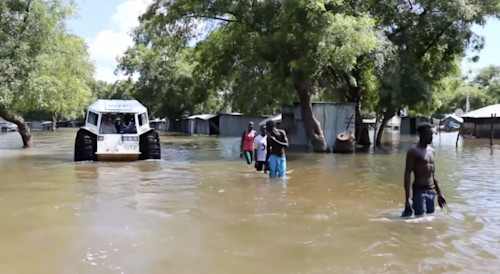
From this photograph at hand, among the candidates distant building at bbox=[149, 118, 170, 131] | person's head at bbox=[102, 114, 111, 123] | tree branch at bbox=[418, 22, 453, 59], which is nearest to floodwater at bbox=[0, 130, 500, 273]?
person's head at bbox=[102, 114, 111, 123]

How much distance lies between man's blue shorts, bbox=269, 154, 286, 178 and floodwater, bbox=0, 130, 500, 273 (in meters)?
0.23

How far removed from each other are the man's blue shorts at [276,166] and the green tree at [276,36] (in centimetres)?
775

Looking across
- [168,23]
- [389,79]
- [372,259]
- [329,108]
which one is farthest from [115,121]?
[372,259]

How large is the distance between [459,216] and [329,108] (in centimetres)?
1838

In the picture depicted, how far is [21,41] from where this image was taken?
23.0 m

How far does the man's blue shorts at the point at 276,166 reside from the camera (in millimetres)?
13008

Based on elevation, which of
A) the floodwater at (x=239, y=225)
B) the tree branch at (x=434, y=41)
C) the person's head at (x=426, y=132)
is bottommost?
the floodwater at (x=239, y=225)

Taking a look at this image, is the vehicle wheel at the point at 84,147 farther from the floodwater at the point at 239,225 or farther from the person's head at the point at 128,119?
the floodwater at the point at 239,225

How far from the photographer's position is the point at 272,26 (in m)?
22.2

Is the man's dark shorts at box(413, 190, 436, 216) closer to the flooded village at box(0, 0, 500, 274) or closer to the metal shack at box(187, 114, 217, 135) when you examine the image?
the flooded village at box(0, 0, 500, 274)

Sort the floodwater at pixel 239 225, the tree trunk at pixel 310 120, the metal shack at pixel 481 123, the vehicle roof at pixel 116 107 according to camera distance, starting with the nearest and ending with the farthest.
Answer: the floodwater at pixel 239 225 → the vehicle roof at pixel 116 107 → the tree trunk at pixel 310 120 → the metal shack at pixel 481 123

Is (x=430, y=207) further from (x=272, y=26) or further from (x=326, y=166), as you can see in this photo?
(x=272, y=26)

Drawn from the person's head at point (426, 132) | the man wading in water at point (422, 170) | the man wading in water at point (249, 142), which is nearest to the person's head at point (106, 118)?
the man wading in water at point (249, 142)

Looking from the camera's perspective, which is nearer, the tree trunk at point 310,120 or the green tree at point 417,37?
the tree trunk at point 310,120
